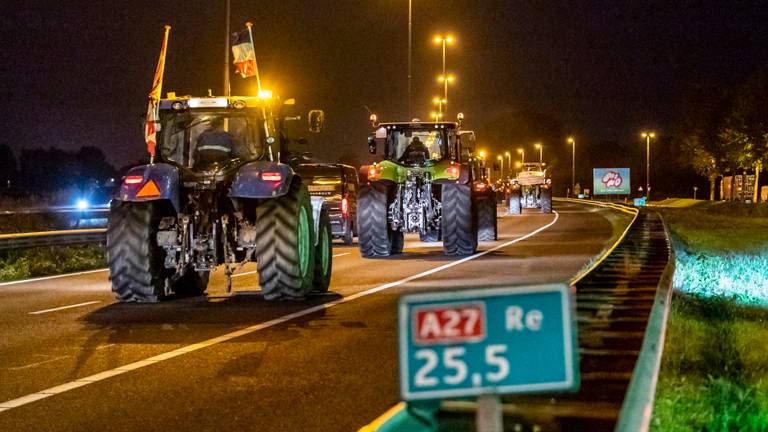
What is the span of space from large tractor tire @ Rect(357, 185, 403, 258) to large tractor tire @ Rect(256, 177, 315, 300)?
10.7m

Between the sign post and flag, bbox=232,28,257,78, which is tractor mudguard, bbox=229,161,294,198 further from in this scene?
the sign post

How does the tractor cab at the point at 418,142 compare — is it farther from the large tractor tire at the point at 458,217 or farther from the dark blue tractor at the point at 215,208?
the dark blue tractor at the point at 215,208

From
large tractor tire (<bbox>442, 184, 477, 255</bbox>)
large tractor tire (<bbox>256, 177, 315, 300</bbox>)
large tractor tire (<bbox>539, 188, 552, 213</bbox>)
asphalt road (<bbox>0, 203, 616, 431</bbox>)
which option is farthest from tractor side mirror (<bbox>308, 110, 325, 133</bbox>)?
large tractor tire (<bbox>539, 188, 552, 213</bbox>)

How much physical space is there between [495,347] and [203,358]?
6512 millimetres

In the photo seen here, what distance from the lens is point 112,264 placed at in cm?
1495

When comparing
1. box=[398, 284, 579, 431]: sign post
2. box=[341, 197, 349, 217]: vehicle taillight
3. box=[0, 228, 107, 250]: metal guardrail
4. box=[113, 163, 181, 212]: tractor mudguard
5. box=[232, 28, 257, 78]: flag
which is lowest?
box=[0, 228, 107, 250]: metal guardrail

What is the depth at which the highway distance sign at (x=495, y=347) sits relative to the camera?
3924 millimetres

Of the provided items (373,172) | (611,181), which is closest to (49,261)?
(373,172)

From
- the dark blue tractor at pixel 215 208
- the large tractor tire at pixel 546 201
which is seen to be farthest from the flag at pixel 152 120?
the large tractor tire at pixel 546 201

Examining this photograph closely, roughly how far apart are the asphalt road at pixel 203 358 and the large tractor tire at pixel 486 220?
1383 centimetres

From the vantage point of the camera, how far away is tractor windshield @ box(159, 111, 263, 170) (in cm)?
1592

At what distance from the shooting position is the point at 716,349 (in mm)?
10000

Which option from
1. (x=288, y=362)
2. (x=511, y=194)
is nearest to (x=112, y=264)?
(x=288, y=362)

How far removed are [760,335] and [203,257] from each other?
760cm
